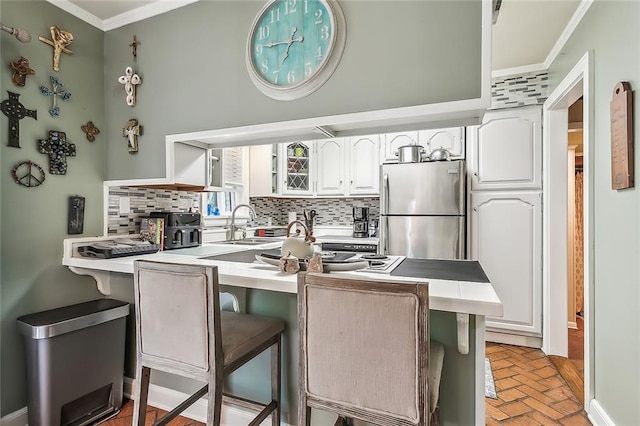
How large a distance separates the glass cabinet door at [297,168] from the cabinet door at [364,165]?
1.86 ft

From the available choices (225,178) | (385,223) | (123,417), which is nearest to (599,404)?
(385,223)

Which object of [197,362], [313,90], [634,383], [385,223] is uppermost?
[313,90]

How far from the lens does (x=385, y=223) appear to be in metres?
3.19

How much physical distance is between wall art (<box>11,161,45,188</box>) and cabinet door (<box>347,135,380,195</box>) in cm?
281

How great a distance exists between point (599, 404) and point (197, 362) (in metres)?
2.28

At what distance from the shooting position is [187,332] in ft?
4.11

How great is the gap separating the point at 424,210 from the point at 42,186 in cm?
283

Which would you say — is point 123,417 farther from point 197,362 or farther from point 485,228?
point 485,228

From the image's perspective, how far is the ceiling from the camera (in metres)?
2.04

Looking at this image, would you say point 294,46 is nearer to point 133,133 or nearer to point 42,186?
point 133,133

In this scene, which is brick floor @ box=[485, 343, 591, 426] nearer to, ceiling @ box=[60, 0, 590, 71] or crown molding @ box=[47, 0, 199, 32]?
ceiling @ box=[60, 0, 590, 71]

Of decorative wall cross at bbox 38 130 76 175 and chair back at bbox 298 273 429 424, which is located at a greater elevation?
decorative wall cross at bbox 38 130 76 175

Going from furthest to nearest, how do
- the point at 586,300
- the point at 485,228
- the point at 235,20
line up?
1. the point at 485,228
2. the point at 586,300
3. the point at 235,20

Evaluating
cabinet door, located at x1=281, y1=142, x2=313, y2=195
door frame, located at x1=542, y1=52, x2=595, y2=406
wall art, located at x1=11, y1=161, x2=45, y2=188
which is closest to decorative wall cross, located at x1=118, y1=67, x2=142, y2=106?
wall art, located at x1=11, y1=161, x2=45, y2=188
